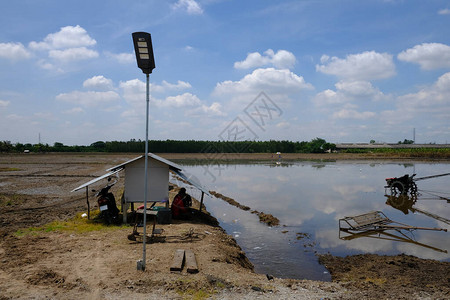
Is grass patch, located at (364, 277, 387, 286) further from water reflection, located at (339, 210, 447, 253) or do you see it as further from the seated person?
the seated person

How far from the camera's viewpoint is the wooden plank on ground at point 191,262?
7000mm

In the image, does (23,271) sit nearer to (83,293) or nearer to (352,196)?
(83,293)

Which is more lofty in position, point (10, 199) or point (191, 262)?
point (191, 262)

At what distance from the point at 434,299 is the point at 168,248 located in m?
6.12

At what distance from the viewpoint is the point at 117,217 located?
39.9 ft

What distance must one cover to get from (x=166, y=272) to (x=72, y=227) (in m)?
5.94

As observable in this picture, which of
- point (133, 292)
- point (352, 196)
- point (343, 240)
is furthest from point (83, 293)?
point (352, 196)

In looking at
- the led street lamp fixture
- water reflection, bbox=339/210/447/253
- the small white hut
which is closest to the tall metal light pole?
the led street lamp fixture

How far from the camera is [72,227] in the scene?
1131 centimetres

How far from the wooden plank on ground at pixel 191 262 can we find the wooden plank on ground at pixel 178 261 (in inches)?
5.5

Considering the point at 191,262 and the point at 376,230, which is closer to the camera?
the point at 191,262

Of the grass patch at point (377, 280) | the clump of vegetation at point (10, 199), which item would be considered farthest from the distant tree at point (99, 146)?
the grass patch at point (377, 280)

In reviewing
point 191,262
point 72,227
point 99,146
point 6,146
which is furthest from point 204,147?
point 191,262

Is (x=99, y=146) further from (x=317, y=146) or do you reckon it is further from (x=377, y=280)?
(x=377, y=280)
